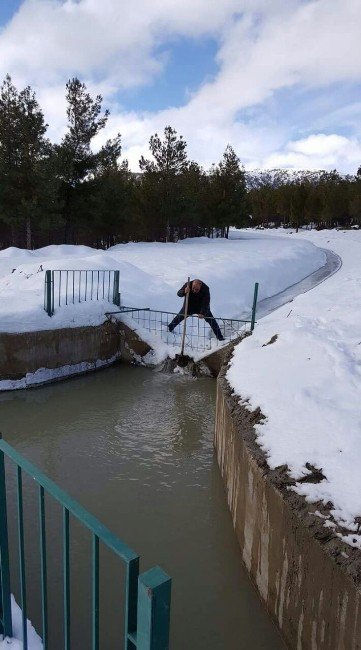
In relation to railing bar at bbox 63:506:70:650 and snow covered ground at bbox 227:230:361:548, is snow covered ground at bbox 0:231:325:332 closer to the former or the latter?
snow covered ground at bbox 227:230:361:548

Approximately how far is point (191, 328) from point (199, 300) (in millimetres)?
857

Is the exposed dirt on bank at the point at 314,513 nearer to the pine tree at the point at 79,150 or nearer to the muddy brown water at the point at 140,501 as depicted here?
the muddy brown water at the point at 140,501

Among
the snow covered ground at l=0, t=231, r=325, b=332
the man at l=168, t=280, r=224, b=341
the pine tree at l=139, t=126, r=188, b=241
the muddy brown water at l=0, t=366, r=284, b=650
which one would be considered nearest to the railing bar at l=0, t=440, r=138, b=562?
the muddy brown water at l=0, t=366, r=284, b=650

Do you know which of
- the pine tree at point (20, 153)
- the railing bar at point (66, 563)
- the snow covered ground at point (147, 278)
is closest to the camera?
the railing bar at point (66, 563)

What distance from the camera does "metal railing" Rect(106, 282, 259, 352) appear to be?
370 inches

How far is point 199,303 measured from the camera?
32.0 feet

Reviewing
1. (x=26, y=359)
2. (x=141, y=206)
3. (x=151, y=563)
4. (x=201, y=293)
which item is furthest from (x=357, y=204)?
(x=151, y=563)

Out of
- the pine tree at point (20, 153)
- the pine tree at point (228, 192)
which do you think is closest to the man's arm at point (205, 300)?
the pine tree at point (20, 153)

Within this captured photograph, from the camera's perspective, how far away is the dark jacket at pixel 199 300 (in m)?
9.56

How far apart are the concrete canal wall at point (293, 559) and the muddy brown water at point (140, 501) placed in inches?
11.6

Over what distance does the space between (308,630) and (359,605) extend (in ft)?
2.09

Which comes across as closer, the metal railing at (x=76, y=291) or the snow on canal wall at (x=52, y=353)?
the snow on canal wall at (x=52, y=353)

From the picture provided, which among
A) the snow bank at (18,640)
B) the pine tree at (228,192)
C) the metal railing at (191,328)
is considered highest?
the pine tree at (228,192)

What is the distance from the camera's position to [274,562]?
3119 mm
